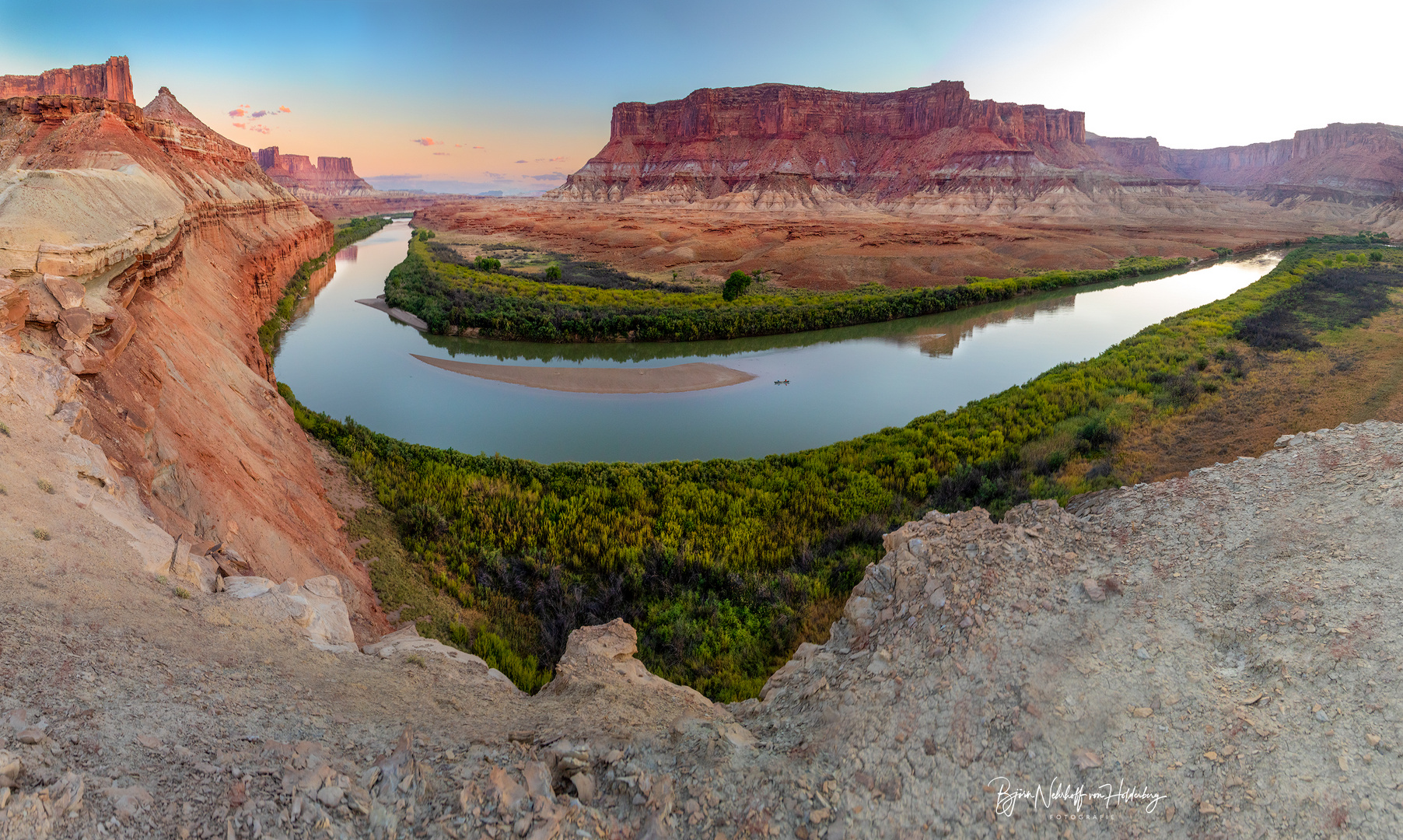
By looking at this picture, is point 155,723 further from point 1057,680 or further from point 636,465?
point 636,465

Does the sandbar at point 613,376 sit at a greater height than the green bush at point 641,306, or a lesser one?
lesser

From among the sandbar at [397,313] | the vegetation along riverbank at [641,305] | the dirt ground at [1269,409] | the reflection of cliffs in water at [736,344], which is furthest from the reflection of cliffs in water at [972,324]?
the sandbar at [397,313]

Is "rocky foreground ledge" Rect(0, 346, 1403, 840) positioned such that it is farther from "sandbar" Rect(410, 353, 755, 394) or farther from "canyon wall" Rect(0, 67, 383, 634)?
"sandbar" Rect(410, 353, 755, 394)

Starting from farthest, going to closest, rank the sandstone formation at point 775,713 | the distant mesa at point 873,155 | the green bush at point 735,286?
the distant mesa at point 873,155, the green bush at point 735,286, the sandstone formation at point 775,713

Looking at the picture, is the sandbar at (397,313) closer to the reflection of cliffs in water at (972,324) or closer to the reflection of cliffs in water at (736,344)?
the reflection of cliffs in water at (736,344)

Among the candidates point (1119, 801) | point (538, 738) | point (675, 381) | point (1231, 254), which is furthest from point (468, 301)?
point (1231, 254)

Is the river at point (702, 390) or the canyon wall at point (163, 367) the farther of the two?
the river at point (702, 390)
